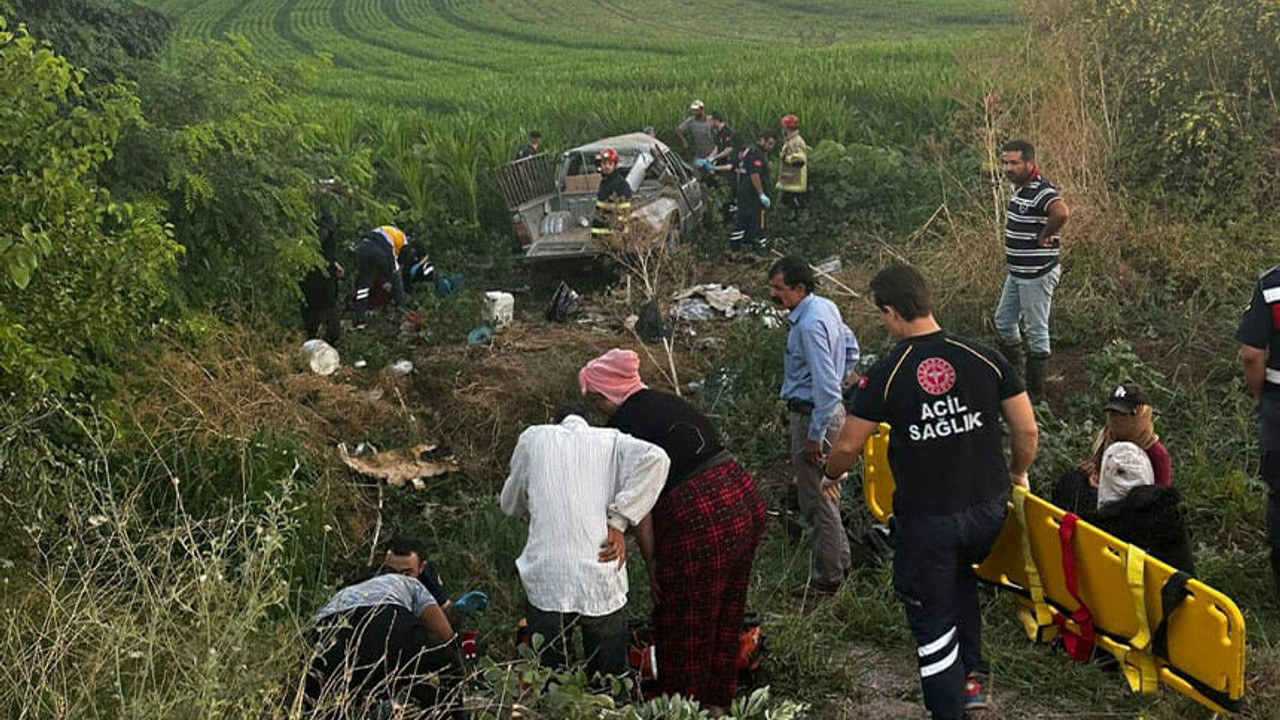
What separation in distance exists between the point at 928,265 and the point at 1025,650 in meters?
5.72

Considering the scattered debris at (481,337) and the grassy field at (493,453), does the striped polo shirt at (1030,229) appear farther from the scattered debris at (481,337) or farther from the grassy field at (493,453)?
the scattered debris at (481,337)

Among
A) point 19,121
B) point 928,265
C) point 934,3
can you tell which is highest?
point 19,121

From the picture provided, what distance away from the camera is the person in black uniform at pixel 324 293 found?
10.9 meters

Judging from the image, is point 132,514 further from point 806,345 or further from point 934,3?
point 934,3

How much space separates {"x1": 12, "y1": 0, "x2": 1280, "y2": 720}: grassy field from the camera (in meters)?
4.25

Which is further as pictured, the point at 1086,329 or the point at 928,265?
the point at 928,265

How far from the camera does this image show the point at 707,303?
11.9 metres

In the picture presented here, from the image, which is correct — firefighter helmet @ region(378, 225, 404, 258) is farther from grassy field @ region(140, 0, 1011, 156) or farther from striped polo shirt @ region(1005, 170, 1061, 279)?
striped polo shirt @ region(1005, 170, 1061, 279)

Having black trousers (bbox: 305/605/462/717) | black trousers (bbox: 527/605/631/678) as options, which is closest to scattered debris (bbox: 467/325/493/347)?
black trousers (bbox: 527/605/631/678)

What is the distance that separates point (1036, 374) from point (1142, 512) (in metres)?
3.47

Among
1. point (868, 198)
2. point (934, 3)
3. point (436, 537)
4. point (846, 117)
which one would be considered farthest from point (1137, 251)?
point (934, 3)

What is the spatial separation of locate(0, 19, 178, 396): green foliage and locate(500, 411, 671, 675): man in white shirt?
2808mm

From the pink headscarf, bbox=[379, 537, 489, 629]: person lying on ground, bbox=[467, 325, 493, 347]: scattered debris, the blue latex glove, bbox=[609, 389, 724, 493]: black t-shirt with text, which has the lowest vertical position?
bbox=[467, 325, 493, 347]: scattered debris

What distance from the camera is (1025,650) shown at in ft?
18.4
